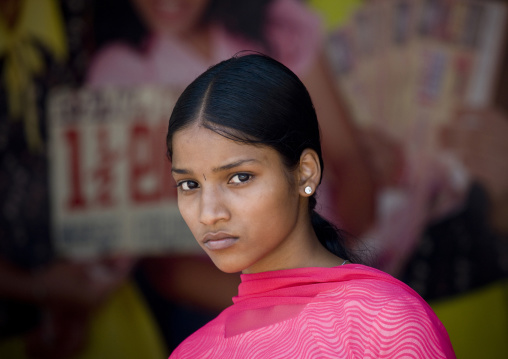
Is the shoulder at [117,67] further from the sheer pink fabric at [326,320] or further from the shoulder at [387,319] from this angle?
the shoulder at [387,319]

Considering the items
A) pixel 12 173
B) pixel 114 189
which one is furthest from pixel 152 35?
pixel 12 173

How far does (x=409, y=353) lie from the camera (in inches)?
46.6

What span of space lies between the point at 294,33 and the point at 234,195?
2.72 meters

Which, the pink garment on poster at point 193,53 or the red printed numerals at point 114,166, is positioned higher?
the pink garment on poster at point 193,53

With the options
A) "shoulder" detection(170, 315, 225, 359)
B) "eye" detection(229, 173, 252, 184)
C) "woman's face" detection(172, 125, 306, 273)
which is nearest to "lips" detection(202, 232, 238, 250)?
"woman's face" detection(172, 125, 306, 273)

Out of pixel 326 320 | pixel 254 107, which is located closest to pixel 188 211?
pixel 254 107

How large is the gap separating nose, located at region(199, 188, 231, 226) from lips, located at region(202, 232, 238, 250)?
0.03 metres

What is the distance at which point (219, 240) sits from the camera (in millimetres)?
1397

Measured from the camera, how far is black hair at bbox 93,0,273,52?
155 inches

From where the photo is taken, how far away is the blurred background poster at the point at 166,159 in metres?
3.88

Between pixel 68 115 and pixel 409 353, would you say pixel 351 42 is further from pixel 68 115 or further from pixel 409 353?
pixel 409 353

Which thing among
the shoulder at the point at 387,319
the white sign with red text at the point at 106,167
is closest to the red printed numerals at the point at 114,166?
the white sign with red text at the point at 106,167

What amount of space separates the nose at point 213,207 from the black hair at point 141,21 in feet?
8.82

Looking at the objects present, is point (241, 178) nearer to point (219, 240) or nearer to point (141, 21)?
point (219, 240)
